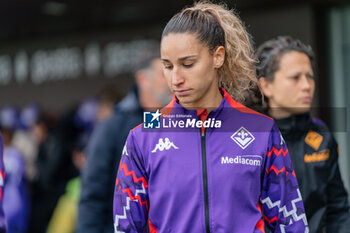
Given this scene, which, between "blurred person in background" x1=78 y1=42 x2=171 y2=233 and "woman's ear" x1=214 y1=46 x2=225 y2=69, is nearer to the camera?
"woman's ear" x1=214 y1=46 x2=225 y2=69

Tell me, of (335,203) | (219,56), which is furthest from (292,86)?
(219,56)

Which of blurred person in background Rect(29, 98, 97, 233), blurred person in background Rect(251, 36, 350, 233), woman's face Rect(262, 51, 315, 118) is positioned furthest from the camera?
blurred person in background Rect(29, 98, 97, 233)

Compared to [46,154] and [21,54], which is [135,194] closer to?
[46,154]

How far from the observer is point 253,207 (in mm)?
2170

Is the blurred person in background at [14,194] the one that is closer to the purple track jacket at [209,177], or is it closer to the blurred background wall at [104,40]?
the blurred background wall at [104,40]

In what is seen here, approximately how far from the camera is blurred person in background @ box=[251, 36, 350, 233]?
2.83 meters

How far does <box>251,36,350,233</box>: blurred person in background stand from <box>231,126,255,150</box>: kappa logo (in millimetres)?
576

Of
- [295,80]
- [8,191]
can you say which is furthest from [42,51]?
[295,80]

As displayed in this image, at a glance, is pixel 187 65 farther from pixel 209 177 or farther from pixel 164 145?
pixel 209 177

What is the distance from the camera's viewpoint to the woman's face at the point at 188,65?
220 cm

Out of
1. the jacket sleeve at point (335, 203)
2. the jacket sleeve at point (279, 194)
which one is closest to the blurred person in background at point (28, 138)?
the jacket sleeve at point (335, 203)

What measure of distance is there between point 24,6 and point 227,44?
19.4 feet

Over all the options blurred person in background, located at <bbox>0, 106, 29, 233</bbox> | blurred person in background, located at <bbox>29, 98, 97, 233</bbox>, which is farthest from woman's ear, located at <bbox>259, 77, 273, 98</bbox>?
blurred person in background, located at <bbox>29, 98, 97, 233</bbox>

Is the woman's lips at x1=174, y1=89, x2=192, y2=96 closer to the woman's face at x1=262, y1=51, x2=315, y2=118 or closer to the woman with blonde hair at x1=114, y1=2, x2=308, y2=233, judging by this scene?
the woman with blonde hair at x1=114, y1=2, x2=308, y2=233
